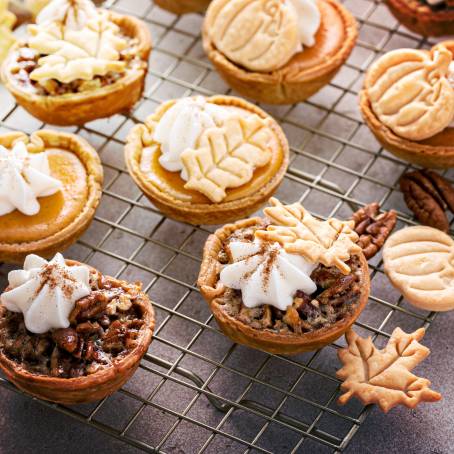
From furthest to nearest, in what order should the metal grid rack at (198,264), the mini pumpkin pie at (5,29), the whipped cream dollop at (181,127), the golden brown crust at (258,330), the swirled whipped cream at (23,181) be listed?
the mini pumpkin pie at (5,29)
the whipped cream dollop at (181,127)
the swirled whipped cream at (23,181)
the metal grid rack at (198,264)
the golden brown crust at (258,330)

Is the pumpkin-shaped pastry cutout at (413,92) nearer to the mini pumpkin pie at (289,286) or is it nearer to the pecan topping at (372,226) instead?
the pecan topping at (372,226)

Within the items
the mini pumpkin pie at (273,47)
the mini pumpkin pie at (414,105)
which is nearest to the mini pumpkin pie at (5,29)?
the mini pumpkin pie at (273,47)

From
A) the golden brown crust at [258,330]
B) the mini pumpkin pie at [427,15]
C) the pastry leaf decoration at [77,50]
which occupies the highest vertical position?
the mini pumpkin pie at [427,15]

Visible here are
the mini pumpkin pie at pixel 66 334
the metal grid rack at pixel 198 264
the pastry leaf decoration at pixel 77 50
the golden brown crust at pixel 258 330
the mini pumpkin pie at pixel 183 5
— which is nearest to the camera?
the mini pumpkin pie at pixel 66 334

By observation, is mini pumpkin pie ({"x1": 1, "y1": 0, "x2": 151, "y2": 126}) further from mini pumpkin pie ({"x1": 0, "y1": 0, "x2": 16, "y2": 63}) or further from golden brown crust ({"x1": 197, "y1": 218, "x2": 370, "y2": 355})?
golden brown crust ({"x1": 197, "y1": 218, "x2": 370, "y2": 355})

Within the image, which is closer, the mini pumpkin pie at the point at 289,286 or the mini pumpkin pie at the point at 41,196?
the mini pumpkin pie at the point at 289,286

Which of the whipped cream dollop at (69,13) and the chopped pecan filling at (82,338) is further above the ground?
the whipped cream dollop at (69,13)

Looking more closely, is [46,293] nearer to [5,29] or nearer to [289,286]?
[289,286]

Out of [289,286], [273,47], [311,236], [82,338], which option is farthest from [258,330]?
[273,47]
